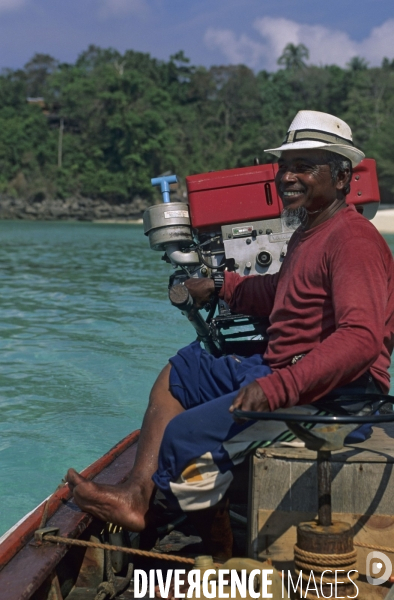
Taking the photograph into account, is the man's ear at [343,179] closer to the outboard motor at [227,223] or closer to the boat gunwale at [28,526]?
the outboard motor at [227,223]

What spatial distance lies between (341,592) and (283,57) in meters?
87.6

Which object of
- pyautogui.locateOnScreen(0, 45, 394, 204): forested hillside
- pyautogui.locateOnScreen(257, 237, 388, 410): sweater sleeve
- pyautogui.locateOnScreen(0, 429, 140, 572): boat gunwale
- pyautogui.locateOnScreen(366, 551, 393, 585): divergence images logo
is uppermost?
pyautogui.locateOnScreen(0, 45, 394, 204): forested hillside

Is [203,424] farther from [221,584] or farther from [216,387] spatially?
[221,584]

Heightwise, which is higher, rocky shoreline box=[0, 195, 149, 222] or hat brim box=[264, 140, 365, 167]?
rocky shoreline box=[0, 195, 149, 222]

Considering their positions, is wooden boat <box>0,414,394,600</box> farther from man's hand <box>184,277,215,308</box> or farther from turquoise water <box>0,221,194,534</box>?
turquoise water <box>0,221,194,534</box>

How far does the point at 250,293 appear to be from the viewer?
3.29 m

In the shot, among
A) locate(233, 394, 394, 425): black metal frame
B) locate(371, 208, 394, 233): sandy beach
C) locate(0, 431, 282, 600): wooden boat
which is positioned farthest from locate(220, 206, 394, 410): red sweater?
locate(371, 208, 394, 233): sandy beach

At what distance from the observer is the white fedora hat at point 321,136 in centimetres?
260

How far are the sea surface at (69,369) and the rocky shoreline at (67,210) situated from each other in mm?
52575

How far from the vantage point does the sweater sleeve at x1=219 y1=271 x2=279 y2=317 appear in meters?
3.24


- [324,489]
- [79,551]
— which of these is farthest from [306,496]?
[79,551]

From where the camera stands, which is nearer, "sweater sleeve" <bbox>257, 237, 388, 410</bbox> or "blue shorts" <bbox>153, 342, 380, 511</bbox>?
"sweater sleeve" <bbox>257, 237, 388, 410</bbox>

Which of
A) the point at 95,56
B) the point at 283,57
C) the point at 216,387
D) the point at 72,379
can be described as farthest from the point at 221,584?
the point at 95,56

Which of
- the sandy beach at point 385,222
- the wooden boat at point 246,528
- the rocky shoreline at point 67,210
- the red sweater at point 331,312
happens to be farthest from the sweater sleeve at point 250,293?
the rocky shoreline at point 67,210
